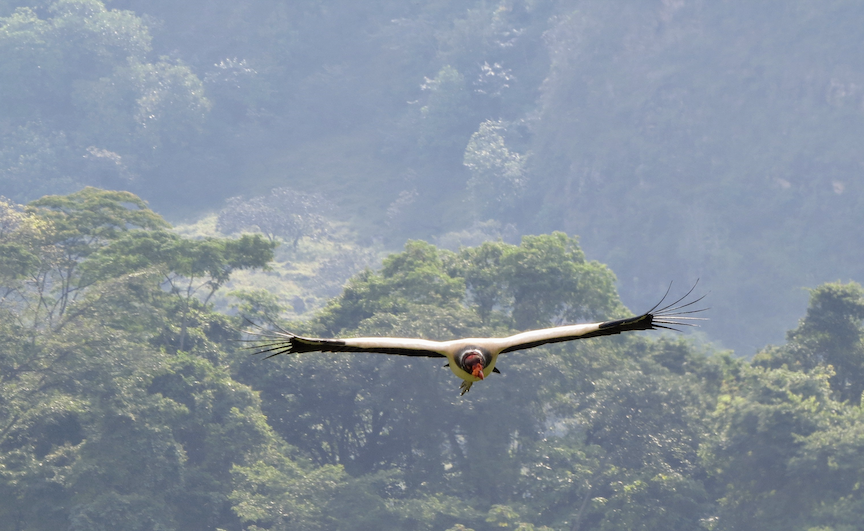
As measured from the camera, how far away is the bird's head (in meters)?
7.17

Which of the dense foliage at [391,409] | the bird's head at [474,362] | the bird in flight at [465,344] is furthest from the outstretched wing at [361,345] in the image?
the dense foliage at [391,409]

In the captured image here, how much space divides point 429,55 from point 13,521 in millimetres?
116631

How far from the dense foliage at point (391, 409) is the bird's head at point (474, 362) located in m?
32.3

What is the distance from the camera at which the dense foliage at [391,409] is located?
3856 centimetres

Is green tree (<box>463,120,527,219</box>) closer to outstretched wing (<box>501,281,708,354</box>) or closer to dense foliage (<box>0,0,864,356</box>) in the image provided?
dense foliage (<box>0,0,864,356</box>)

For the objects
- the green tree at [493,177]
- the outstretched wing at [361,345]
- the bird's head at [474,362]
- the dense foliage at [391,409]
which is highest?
the green tree at [493,177]

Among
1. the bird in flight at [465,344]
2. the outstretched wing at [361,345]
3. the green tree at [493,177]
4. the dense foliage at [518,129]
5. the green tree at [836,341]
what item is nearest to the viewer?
the bird in flight at [465,344]

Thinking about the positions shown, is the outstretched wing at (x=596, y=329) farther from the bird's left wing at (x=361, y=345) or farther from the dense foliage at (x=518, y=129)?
the dense foliage at (x=518, y=129)

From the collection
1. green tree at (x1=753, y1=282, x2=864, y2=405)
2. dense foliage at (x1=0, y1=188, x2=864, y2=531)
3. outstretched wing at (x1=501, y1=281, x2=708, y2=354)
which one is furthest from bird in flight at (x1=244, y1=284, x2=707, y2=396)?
green tree at (x1=753, y1=282, x2=864, y2=405)

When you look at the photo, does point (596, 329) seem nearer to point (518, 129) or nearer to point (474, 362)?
point (474, 362)

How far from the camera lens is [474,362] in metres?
7.20

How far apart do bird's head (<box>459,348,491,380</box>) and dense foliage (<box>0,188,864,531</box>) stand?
1270 inches

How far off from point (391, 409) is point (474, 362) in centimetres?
3802

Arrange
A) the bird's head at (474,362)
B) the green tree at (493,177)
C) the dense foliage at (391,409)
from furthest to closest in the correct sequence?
the green tree at (493,177), the dense foliage at (391,409), the bird's head at (474,362)
